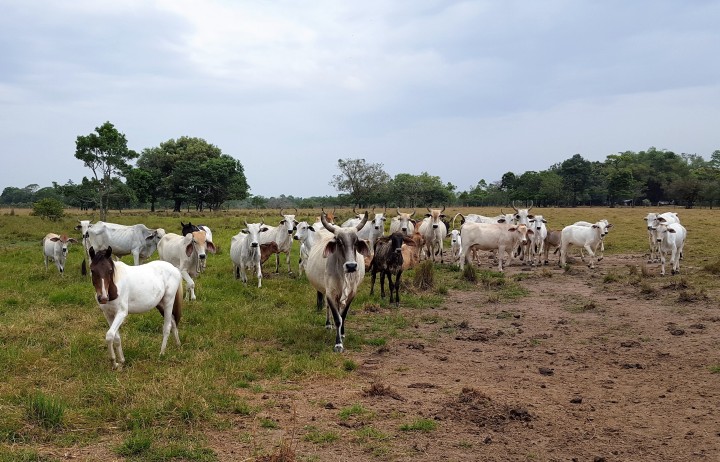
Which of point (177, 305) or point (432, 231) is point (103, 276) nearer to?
point (177, 305)

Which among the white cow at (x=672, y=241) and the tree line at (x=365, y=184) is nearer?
the white cow at (x=672, y=241)

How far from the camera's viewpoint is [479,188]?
338 ft

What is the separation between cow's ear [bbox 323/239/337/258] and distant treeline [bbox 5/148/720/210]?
3891 centimetres

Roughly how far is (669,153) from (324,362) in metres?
107

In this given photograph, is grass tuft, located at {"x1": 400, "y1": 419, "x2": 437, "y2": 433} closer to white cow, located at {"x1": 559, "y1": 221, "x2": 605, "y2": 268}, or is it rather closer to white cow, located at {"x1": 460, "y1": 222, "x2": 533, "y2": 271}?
white cow, located at {"x1": 460, "y1": 222, "x2": 533, "y2": 271}

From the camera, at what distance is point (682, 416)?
5.89 m

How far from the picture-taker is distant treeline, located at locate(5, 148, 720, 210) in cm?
6066

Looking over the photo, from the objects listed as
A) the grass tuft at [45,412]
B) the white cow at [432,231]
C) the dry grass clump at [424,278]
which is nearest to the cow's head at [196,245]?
the dry grass clump at [424,278]

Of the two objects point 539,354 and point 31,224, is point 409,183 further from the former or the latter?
point 539,354

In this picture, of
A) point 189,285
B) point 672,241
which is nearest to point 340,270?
point 189,285

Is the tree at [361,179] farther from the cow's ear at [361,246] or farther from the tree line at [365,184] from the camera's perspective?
the cow's ear at [361,246]

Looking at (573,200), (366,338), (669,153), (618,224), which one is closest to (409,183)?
(573,200)

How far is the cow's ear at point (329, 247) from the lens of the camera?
Result: 899 cm

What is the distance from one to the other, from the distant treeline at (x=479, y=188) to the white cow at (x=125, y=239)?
29.4 m
